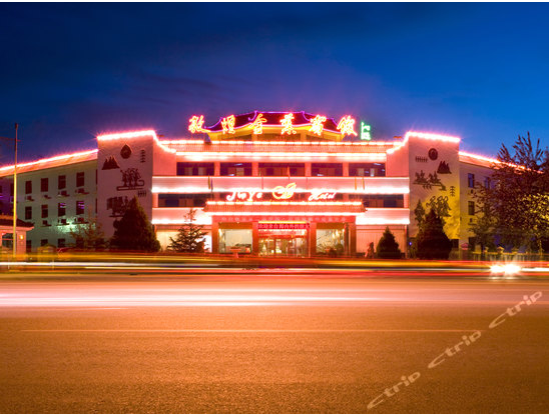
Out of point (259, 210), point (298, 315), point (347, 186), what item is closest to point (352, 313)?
point (298, 315)

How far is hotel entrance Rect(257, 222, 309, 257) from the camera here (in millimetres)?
52844

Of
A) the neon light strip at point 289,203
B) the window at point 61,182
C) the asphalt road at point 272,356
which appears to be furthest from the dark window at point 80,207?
the asphalt road at point 272,356

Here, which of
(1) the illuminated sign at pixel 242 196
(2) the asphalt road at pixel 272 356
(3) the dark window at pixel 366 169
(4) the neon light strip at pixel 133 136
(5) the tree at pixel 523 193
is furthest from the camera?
(3) the dark window at pixel 366 169

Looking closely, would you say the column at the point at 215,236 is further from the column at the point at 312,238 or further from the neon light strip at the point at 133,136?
the neon light strip at the point at 133,136

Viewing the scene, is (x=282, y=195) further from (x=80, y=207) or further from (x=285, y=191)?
(x=80, y=207)

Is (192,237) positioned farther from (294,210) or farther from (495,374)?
(495,374)

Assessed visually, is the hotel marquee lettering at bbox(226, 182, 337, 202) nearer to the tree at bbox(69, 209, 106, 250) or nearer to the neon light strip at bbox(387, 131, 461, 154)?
the neon light strip at bbox(387, 131, 461, 154)

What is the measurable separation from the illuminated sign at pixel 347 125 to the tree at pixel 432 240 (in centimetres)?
1145

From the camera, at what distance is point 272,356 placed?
7.31m

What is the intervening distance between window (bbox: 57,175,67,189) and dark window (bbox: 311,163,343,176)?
89.3ft

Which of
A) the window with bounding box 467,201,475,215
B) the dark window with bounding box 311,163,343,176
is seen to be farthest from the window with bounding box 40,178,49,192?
the window with bounding box 467,201,475,215

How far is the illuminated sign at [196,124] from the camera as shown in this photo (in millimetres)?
54594

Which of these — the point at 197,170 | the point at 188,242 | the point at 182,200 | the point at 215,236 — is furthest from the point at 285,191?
the point at 182,200

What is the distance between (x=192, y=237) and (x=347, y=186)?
55.2 ft
